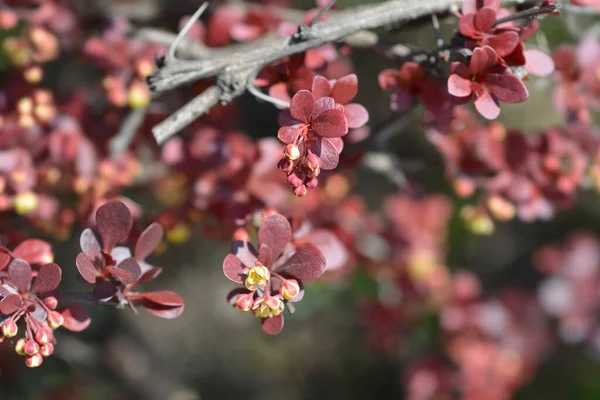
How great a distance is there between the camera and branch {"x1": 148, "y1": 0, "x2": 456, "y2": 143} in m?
0.73

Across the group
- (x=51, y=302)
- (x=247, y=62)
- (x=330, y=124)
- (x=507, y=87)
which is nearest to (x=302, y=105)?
(x=330, y=124)

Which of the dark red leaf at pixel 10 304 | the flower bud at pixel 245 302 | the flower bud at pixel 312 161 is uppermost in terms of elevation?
the flower bud at pixel 312 161

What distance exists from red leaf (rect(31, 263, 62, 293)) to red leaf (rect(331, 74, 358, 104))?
0.39 m

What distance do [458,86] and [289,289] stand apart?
319 mm

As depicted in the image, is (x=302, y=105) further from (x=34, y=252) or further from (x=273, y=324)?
(x=34, y=252)

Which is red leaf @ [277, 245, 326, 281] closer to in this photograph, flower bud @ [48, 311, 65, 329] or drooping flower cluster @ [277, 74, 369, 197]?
drooping flower cluster @ [277, 74, 369, 197]

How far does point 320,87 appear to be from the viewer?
67 centimetres

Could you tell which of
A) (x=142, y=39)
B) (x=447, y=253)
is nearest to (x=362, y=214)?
(x=447, y=253)

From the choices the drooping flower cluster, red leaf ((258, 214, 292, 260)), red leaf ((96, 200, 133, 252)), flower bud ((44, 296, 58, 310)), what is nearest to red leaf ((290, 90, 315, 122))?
the drooping flower cluster

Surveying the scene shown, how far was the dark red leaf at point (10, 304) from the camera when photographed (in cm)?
62

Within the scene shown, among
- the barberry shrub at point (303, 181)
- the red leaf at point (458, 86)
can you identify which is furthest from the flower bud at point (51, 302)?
the red leaf at point (458, 86)

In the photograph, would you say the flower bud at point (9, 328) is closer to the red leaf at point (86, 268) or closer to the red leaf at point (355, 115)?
the red leaf at point (86, 268)

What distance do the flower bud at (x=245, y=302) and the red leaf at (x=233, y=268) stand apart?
2cm

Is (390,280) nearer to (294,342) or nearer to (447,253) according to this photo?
(447,253)
